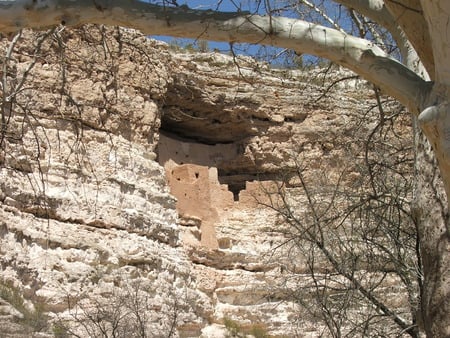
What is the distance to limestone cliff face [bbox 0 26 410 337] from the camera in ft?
37.1

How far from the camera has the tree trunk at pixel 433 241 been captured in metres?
3.44

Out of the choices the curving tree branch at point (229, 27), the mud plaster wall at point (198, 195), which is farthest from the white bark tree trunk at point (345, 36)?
the mud plaster wall at point (198, 195)

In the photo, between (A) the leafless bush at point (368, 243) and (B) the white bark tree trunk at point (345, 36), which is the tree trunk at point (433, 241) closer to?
(B) the white bark tree trunk at point (345, 36)

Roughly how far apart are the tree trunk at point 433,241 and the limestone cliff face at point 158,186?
5587 mm

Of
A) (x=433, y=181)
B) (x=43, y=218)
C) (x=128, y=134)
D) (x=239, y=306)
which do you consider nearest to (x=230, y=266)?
(x=239, y=306)

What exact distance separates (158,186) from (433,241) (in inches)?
415

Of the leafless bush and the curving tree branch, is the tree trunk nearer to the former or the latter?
the leafless bush

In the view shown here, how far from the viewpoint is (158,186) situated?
13898mm

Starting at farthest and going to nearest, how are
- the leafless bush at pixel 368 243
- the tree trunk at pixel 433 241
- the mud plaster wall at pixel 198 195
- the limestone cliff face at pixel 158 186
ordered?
the mud plaster wall at pixel 198 195 < the limestone cliff face at pixel 158 186 < the leafless bush at pixel 368 243 < the tree trunk at pixel 433 241

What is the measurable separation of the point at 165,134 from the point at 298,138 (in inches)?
107

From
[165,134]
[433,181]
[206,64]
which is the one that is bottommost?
[433,181]

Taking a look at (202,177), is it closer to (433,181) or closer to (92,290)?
(92,290)

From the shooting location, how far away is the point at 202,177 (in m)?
15.0

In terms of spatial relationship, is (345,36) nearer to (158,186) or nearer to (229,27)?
(229,27)
